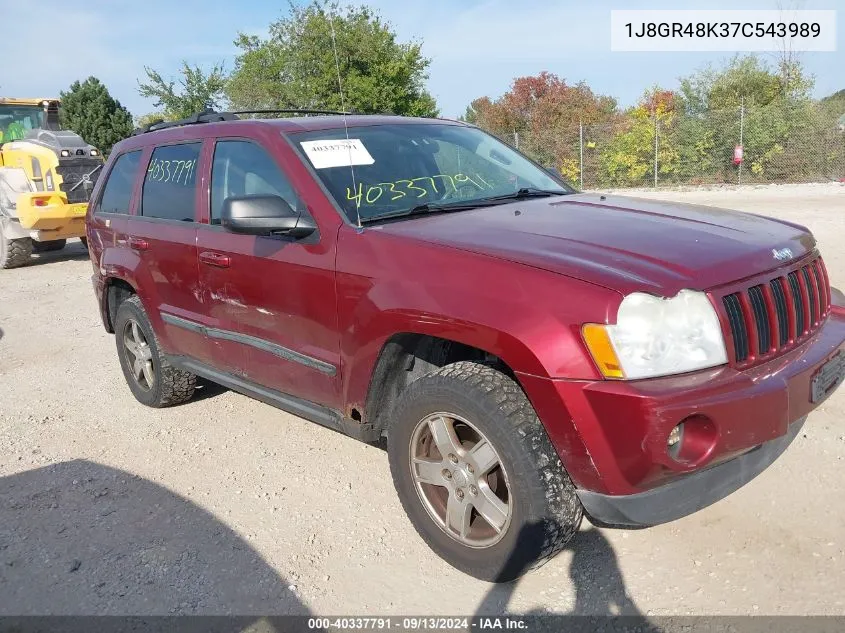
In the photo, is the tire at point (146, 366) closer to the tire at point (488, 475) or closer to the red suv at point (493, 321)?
the red suv at point (493, 321)

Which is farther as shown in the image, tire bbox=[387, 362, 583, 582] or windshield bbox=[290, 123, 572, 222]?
windshield bbox=[290, 123, 572, 222]

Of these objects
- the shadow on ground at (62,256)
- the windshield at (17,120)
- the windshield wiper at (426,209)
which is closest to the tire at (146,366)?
the windshield wiper at (426,209)

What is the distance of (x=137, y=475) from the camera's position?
4.12 m

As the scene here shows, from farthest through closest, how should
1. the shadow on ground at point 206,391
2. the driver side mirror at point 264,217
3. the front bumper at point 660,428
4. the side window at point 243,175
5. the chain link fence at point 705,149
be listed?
the chain link fence at point 705,149
the shadow on ground at point 206,391
the side window at point 243,175
the driver side mirror at point 264,217
the front bumper at point 660,428

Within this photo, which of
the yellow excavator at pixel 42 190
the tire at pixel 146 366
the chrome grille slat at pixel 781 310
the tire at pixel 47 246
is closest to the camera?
the chrome grille slat at pixel 781 310

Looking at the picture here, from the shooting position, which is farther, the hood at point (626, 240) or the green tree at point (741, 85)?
the green tree at point (741, 85)

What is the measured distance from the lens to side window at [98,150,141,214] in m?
4.94

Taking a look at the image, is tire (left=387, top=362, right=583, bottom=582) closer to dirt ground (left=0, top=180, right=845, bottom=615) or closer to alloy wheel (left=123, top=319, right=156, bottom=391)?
dirt ground (left=0, top=180, right=845, bottom=615)

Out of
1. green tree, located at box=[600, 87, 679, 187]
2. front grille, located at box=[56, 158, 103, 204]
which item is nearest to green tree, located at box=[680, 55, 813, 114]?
green tree, located at box=[600, 87, 679, 187]

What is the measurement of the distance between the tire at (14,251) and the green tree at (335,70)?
488 inches

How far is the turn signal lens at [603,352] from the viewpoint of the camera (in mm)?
2383

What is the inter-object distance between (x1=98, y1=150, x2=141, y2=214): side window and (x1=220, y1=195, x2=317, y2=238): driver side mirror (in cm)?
200

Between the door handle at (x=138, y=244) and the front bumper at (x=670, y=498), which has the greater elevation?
the door handle at (x=138, y=244)

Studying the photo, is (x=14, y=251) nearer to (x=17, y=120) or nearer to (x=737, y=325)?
(x=17, y=120)
